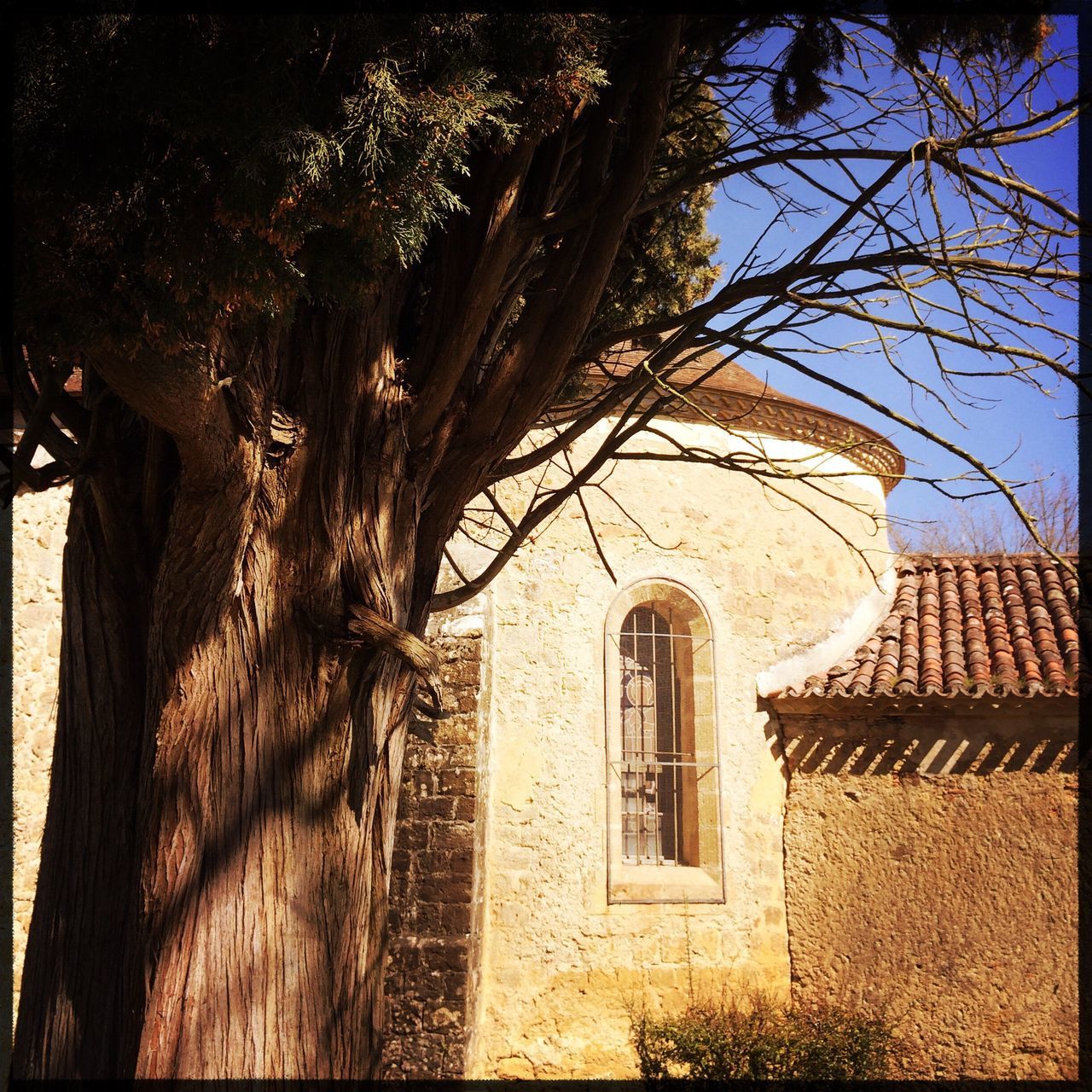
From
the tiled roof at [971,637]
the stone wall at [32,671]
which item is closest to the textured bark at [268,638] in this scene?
the stone wall at [32,671]

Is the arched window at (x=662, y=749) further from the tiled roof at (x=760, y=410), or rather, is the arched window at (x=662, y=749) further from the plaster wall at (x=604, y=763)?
the tiled roof at (x=760, y=410)

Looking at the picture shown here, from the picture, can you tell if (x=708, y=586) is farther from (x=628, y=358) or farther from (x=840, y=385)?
(x=840, y=385)

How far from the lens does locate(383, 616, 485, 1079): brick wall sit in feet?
20.5

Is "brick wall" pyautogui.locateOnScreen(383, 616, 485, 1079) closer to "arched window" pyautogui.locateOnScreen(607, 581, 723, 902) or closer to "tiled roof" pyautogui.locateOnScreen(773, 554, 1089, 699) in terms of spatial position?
"arched window" pyautogui.locateOnScreen(607, 581, 723, 902)

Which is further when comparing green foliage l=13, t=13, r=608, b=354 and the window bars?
the window bars

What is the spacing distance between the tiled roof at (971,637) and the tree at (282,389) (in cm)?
531

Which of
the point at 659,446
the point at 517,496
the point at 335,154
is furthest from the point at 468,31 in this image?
the point at 659,446

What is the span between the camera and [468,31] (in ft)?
7.80

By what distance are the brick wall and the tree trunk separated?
153 inches

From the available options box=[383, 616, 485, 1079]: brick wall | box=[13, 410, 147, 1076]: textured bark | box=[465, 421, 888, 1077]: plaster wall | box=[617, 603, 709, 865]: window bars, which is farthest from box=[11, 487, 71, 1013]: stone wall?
box=[617, 603, 709, 865]: window bars

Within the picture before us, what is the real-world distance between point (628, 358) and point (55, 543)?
5273mm

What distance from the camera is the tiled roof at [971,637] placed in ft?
26.2

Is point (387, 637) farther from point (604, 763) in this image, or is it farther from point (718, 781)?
point (718, 781)

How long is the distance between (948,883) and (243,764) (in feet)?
23.1
